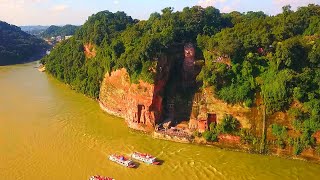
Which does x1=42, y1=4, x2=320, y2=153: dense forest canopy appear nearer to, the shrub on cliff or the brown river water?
the shrub on cliff

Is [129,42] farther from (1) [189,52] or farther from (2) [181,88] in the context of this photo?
(2) [181,88]

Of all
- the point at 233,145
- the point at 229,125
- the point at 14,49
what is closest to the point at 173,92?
the point at 229,125

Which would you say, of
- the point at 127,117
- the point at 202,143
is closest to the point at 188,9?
the point at 127,117

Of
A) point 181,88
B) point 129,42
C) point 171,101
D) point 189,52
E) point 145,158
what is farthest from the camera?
point 129,42

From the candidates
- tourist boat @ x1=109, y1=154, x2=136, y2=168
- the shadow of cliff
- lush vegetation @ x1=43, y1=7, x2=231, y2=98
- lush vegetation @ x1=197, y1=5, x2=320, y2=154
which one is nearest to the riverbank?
lush vegetation @ x1=197, y1=5, x2=320, y2=154

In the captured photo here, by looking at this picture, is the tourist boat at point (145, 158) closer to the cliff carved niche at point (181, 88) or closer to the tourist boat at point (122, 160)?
the tourist boat at point (122, 160)

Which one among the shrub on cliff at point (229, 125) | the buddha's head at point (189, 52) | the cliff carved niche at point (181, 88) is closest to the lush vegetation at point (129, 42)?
the buddha's head at point (189, 52)
